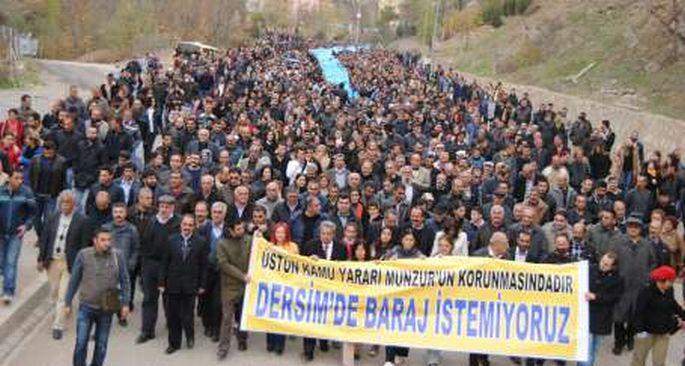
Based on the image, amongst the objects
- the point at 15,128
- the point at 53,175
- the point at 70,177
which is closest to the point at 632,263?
the point at 53,175

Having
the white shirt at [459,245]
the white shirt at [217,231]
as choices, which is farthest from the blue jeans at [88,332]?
the white shirt at [459,245]

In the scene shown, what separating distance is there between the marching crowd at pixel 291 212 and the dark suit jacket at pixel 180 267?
0.02 metres

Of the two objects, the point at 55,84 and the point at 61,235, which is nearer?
the point at 61,235

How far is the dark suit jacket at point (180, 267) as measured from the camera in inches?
385

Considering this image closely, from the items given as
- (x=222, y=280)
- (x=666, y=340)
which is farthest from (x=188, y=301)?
(x=666, y=340)

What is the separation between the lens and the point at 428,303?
990 centimetres

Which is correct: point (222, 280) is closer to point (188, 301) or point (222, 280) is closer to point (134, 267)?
point (188, 301)

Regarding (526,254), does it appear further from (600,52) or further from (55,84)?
(55,84)

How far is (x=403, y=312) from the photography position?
9.91 metres

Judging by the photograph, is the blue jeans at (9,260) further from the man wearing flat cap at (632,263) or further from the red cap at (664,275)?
the red cap at (664,275)

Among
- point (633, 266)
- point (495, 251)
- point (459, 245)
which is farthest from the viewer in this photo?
point (633, 266)

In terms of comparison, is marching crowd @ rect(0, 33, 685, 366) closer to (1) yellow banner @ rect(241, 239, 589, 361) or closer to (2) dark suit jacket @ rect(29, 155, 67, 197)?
(2) dark suit jacket @ rect(29, 155, 67, 197)

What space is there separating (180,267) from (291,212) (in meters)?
2.11

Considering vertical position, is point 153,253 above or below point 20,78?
below
